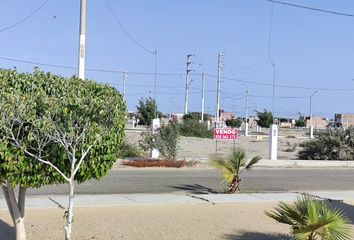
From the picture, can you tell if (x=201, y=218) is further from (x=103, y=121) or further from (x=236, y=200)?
(x=103, y=121)

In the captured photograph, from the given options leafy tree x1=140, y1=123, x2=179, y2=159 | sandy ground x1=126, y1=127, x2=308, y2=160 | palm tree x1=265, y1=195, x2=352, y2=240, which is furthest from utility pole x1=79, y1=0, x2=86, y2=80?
palm tree x1=265, y1=195, x2=352, y2=240

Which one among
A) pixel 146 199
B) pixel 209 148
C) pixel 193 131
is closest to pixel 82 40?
pixel 146 199

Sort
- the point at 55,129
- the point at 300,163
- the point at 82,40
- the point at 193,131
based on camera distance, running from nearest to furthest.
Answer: the point at 55,129, the point at 82,40, the point at 300,163, the point at 193,131

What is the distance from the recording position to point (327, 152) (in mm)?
28766

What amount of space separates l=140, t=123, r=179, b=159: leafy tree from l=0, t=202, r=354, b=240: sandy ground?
12758 millimetres

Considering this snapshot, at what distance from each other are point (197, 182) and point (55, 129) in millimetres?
11412

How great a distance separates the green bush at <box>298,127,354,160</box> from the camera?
28344 millimetres

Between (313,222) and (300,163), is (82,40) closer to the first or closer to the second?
(300,163)

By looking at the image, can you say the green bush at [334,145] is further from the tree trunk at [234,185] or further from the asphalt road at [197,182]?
the tree trunk at [234,185]

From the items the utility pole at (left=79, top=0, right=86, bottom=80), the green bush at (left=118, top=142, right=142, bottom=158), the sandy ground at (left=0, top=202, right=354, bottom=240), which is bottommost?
the sandy ground at (left=0, top=202, right=354, bottom=240)

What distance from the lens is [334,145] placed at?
2878 centimetres

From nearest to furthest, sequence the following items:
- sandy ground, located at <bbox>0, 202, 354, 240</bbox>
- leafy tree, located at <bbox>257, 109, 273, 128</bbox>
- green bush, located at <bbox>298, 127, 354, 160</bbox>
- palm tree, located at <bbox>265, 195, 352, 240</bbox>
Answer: palm tree, located at <bbox>265, 195, 352, 240</bbox>
sandy ground, located at <bbox>0, 202, 354, 240</bbox>
green bush, located at <bbox>298, 127, 354, 160</bbox>
leafy tree, located at <bbox>257, 109, 273, 128</bbox>

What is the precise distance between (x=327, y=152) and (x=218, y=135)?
273 inches

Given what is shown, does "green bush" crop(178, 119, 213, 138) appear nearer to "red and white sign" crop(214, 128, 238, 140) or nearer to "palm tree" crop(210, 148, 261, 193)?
"red and white sign" crop(214, 128, 238, 140)
